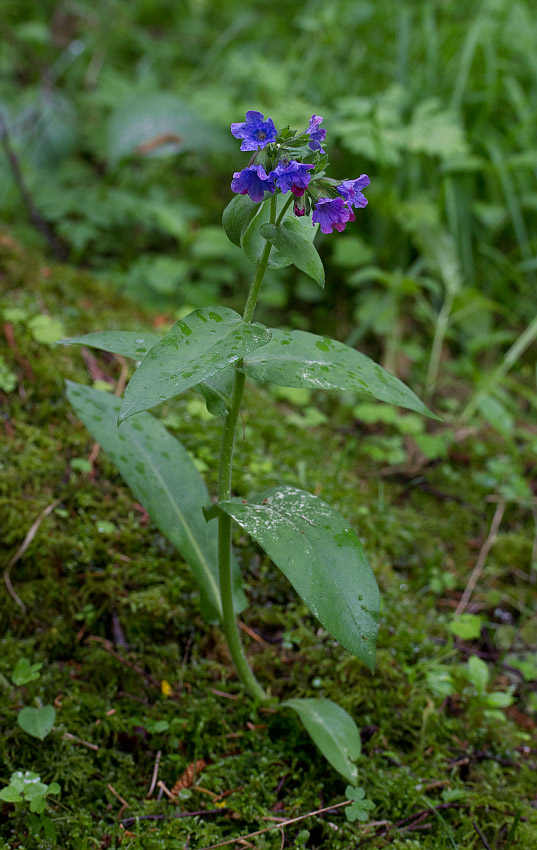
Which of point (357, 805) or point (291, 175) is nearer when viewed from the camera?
point (291, 175)

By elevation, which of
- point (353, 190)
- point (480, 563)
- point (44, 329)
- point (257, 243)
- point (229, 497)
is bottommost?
point (480, 563)

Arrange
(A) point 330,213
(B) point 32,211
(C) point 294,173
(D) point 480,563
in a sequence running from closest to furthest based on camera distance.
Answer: (C) point 294,173, (A) point 330,213, (D) point 480,563, (B) point 32,211

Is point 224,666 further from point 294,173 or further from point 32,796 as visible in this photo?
point 294,173

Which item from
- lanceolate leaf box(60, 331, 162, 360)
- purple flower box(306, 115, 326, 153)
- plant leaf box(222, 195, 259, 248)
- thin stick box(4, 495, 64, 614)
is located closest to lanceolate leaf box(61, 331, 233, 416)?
lanceolate leaf box(60, 331, 162, 360)

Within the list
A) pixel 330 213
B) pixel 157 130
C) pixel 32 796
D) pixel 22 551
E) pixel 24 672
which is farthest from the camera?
pixel 157 130

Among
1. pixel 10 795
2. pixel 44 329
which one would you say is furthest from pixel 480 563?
pixel 44 329

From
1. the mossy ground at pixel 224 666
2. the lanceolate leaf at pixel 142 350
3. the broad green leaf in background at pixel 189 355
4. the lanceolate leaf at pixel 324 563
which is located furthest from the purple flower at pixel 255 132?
the mossy ground at pixel 224 666

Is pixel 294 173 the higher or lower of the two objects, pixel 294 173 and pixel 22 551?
the higher

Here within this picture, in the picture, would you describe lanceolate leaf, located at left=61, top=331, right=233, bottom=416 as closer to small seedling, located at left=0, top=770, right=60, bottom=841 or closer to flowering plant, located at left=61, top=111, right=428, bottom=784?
flowering plant, located at left=61, top=111, right=428, bottom=784
